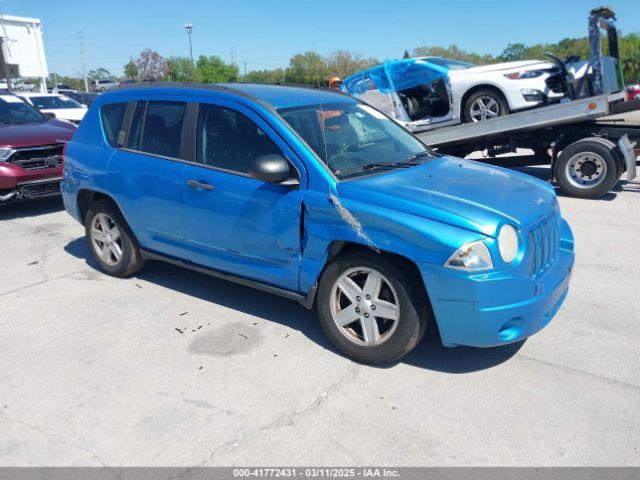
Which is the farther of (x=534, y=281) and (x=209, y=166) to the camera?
(x=209, y=166)

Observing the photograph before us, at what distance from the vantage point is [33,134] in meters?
8.49

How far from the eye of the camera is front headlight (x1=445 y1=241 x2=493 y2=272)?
318cm

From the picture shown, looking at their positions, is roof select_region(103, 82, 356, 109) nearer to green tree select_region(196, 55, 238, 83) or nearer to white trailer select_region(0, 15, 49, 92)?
white trailer select_region(0, 15, 49, 92)

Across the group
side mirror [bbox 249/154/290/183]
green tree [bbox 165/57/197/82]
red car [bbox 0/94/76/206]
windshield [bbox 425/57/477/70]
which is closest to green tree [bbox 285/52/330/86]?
green tree [bbox 165/57/197/82]

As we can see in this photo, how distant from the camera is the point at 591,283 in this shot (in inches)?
205

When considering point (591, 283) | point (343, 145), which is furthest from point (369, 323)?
point (591, 283)

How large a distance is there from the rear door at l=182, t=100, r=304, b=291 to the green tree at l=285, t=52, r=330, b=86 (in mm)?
38529

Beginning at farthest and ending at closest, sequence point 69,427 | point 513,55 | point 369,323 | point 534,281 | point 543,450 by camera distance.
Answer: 1. point 513,55
2. point 369,323
3. point 534,281
4. point 69,427
5. point 543,450

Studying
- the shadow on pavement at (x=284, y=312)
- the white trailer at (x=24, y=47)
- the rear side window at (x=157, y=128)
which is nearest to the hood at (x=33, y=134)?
the shadow on pavement at (x=284, y=312)

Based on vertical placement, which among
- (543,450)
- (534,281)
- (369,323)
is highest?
(534,281)

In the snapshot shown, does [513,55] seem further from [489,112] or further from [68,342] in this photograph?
[68,342]

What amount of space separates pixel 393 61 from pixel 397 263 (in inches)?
274

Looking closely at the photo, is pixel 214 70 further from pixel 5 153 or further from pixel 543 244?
pixel 543 244

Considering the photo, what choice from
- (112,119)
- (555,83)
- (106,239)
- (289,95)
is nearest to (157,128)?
(112,119)
